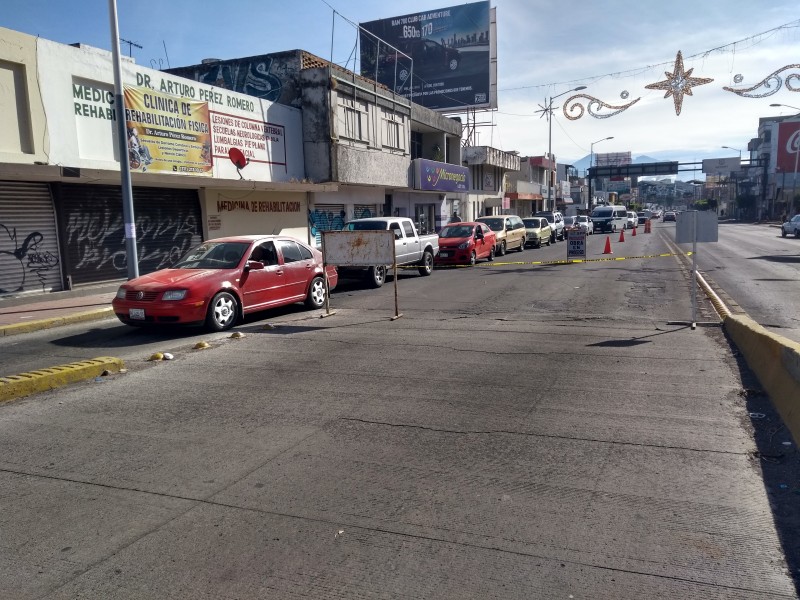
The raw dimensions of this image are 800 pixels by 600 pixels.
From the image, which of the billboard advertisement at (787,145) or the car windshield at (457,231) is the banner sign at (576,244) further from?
the billboard advertisement at (787,145)

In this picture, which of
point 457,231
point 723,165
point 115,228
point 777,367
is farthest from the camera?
point 723,165

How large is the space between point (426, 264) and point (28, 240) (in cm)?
1056

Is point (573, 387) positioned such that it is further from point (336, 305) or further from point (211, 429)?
point (336, 305)

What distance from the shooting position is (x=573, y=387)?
700 centimetres

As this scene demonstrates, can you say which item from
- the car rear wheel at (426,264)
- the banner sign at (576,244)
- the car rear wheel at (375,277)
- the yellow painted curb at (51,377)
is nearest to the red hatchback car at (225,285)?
the yellow painted curb at (51,377)

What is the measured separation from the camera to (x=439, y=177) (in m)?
33.5

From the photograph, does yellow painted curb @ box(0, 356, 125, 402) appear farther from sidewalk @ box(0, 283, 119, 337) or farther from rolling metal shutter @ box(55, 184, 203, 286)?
rolling metal shutter @ box(55, 184, 203, 286)

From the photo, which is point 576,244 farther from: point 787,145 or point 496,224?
point 787,145

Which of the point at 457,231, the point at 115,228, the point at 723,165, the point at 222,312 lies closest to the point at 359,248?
the point at 222,312

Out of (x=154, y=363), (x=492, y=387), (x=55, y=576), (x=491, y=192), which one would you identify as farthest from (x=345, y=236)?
(x=491, y=192)

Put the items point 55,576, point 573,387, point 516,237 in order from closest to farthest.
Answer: point 55,576 → point 573,387 → point 516,237

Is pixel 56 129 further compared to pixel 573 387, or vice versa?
pixel 56 129

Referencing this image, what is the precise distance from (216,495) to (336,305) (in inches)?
387

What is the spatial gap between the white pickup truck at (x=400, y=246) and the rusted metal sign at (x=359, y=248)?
4626 mm
